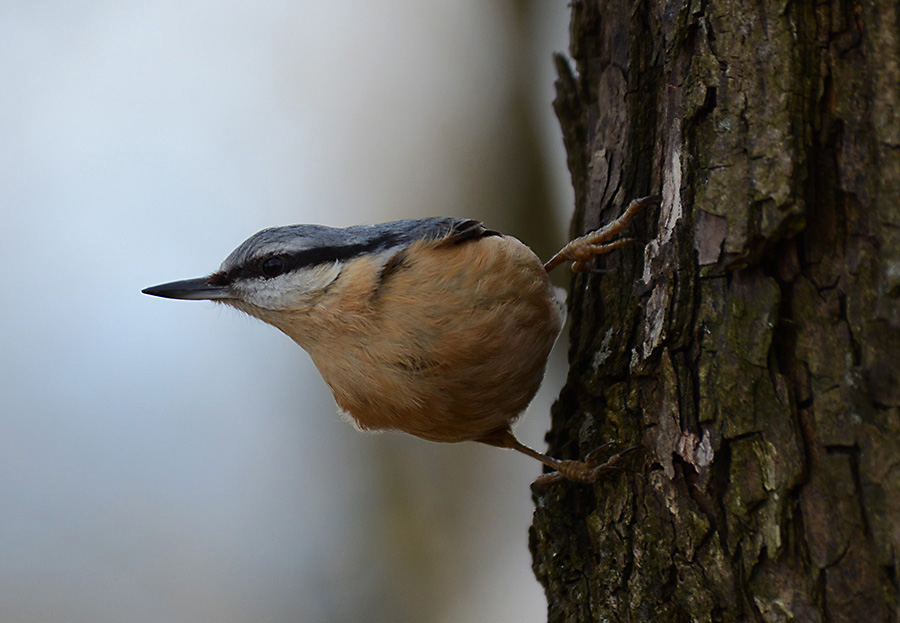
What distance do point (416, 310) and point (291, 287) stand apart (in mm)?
450

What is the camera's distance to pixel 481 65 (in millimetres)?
4215

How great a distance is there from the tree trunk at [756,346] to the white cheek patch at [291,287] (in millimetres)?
864

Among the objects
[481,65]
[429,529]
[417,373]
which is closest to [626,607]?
[417,373]

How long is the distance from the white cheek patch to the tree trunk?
864mm

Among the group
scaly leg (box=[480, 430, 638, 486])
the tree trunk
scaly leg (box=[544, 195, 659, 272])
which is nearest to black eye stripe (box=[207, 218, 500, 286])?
scaly leg (box=[544, 195, 659, 272])

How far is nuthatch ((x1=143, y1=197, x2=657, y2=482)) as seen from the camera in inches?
76.7

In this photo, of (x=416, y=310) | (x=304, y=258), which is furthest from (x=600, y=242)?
(x=304, y=258)

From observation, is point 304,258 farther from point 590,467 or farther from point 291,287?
point 590,467

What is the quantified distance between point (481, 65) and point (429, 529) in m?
2.85

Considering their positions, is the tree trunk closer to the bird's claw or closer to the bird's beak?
the bird's claw

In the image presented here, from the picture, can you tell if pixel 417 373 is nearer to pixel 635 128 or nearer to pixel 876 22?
pixel 635 128

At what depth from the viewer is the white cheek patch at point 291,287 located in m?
2.13

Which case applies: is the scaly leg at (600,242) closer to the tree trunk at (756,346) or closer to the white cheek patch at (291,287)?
the tree trunk at (756,346)

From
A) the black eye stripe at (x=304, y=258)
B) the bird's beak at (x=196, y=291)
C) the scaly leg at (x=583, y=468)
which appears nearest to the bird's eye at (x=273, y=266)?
the black eye stripe at (x=304, y=258)
